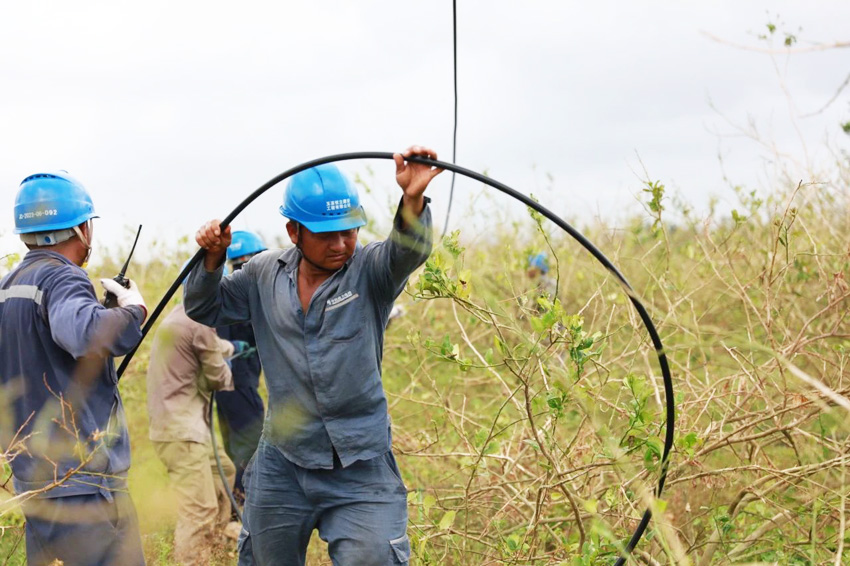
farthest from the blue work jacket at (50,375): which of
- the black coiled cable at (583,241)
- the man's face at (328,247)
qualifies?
the man's face at (328,247)

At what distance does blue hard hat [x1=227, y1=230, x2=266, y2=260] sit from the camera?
595 cm

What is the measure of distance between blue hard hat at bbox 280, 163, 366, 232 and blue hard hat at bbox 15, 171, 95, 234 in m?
0.88

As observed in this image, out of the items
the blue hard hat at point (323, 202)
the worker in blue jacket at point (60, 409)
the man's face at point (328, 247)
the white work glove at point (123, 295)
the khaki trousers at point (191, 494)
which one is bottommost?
the khaki trousers at point (191, 494)

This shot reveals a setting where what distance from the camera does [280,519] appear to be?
11.4 feet

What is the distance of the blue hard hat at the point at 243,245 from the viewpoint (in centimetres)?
595

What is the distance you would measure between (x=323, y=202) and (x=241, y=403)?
2.95 m

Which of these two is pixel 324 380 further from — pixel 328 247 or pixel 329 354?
pixel 328 247

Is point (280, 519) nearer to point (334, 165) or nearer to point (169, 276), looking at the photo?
point (334, 165)

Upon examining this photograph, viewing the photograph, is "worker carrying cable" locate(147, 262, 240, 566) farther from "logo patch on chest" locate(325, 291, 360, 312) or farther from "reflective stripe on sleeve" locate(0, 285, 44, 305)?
"logo patch on chest" locate(325, 291, 360, 312)

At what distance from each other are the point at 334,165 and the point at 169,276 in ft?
23.1

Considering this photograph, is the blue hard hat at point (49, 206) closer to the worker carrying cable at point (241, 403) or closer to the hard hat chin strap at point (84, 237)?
the hard hat chin strap at point (84, 237)

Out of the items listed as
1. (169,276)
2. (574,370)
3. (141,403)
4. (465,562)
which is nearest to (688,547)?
(465,562)

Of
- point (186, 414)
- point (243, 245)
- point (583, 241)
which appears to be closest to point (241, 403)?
point (186, 414)

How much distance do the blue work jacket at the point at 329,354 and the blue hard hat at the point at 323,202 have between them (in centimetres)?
16
